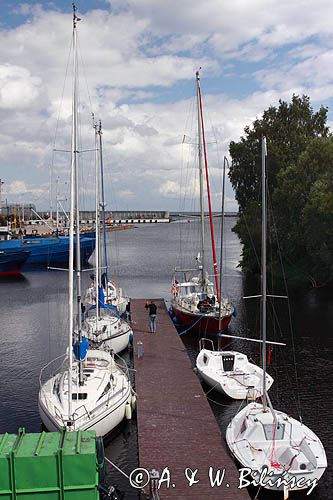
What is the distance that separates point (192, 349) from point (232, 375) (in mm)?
8277

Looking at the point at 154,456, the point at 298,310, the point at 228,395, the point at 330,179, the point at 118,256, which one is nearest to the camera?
the point at 154,456

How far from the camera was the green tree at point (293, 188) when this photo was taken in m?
50.1

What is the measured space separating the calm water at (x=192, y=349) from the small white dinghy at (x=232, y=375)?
694 mm

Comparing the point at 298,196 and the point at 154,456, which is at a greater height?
the point at 298,196

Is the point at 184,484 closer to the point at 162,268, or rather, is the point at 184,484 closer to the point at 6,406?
the point at 6,406

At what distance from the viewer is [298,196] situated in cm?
5241

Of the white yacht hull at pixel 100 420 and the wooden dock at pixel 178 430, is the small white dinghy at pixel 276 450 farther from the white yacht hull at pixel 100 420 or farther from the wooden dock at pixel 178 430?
the white yacht hull at pixel 100 420

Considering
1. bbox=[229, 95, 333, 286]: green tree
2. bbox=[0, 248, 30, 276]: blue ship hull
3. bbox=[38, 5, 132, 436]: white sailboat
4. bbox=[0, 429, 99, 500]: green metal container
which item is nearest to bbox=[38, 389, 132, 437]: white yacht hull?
bbox=[38, 5, 132, 436]: white sailboat

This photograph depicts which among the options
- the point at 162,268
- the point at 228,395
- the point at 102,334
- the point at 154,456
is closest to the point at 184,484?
the point at 154,456

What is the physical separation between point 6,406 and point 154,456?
1008 centimetres

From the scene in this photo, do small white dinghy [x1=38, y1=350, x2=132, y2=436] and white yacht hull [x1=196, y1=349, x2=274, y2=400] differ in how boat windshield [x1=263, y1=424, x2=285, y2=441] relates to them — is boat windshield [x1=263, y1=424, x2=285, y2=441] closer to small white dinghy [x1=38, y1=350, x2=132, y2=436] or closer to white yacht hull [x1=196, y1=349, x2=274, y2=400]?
white yacht hull [x1=196, y1=349, x2=274, y2=400]

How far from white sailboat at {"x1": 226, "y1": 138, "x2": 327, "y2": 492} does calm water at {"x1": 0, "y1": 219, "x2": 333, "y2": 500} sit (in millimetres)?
1153

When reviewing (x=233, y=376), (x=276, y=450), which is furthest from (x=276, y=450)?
(x=233, y=376)

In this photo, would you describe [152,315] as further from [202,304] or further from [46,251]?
[46,251]
